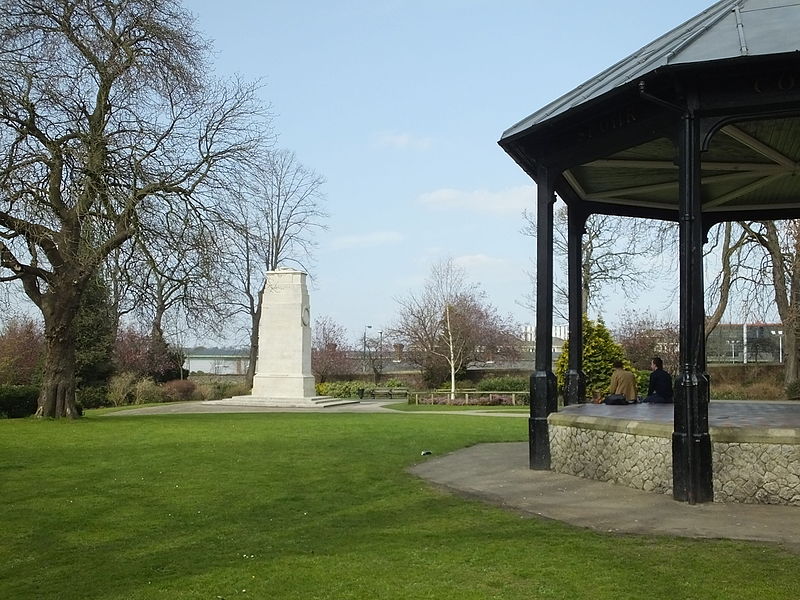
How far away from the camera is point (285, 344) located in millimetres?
37500

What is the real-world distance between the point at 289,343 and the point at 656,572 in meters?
31.9

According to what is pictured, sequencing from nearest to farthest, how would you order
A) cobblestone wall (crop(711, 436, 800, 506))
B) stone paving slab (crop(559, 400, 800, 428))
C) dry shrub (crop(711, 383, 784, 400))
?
cobblestone wall (crop(711, 436, 800, 506))
stone paving slab (crop(559, 400, 800, 428))
dry shrub (crop(711, 383, 784, 400))

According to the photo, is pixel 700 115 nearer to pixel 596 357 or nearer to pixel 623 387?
pixel 623 387

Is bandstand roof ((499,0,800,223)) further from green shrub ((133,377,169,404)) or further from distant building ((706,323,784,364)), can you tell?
distant building ((706,323,784,364))

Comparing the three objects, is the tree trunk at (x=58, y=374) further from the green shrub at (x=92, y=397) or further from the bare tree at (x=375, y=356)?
the bare tree at (x=375, y=356)

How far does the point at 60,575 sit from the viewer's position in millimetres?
6422

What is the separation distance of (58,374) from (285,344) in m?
14.5

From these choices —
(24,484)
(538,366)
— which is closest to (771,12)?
(538,366)

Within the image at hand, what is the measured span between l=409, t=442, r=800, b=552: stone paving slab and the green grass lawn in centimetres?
43

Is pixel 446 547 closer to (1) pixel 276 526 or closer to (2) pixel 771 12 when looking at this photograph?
(1) pixel 276 526

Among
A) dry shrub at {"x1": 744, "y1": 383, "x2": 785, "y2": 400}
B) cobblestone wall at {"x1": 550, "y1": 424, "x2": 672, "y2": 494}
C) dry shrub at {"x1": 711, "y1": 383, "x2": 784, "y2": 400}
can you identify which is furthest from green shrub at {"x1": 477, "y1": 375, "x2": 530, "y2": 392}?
cobblestone wall at {"x1": 550, "y1": 424, "x2": 672, "y2": 494}

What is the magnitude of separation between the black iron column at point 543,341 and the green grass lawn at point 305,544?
7.00ft

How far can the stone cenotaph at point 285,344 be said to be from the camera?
3725 cm

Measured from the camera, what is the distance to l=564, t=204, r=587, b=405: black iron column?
15812mm
